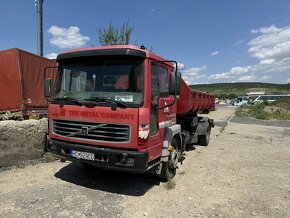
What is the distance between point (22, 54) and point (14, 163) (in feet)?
18.0

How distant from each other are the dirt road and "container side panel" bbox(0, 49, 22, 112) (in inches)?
181

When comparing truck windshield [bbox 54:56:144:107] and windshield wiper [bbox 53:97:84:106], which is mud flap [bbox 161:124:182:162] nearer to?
truck windshield [bbox 54:56:144:107]

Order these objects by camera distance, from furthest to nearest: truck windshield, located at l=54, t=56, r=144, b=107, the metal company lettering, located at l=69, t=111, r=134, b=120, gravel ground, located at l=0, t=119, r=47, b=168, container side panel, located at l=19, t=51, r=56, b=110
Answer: container side panel, located at l=19, t=51, r=56, b=110, gravel ground, located at l=0, t=119, r=47, b=168, truck windshield, located at l=54, t=56, r=144, b=107, the metal company lettering, located at l=69, t=111, r=134, b=120

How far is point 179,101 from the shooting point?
761cm

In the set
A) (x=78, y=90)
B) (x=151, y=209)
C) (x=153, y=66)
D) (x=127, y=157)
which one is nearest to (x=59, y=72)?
(x=78, y=90)

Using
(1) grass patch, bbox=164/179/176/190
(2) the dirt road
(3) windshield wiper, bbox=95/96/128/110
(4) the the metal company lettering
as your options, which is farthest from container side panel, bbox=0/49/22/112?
(1) grass patch, bbox=164/179/176/190

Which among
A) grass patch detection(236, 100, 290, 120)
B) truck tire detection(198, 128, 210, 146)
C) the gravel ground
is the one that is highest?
the gravel ground

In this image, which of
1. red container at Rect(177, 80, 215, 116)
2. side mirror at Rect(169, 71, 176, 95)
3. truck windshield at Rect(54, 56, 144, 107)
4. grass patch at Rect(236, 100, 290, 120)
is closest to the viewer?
truck windshield at Rect(54, 56, 144, 107)

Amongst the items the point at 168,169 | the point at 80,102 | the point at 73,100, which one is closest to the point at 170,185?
the point at 168,169

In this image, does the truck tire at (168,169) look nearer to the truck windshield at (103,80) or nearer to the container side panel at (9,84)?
the truck windshield at (103,80)

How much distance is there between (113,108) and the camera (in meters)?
5.11

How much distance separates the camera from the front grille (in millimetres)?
5129

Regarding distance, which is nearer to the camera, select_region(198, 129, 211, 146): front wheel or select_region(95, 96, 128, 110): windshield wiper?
select_region(95, 96, 128, 110): windshield wiper

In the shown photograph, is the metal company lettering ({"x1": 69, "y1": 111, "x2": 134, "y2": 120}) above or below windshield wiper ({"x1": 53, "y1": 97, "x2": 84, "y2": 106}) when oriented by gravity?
below
